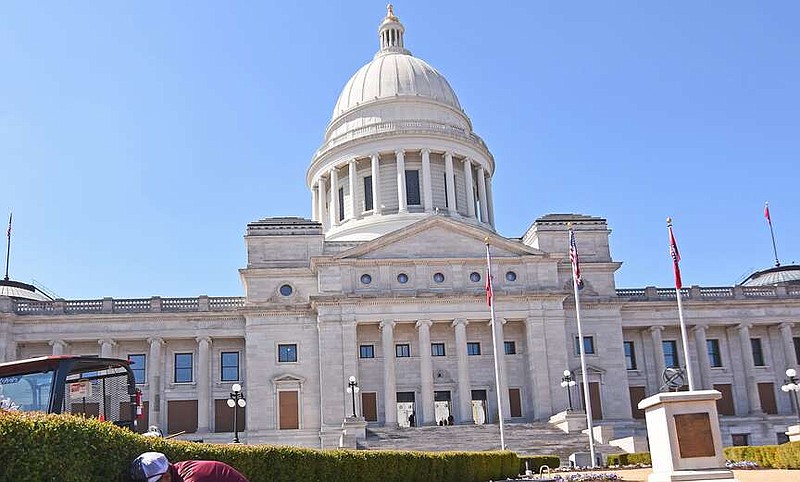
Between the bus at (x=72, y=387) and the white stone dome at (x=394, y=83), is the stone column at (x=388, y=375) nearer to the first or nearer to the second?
the white stone dome at (x=394, y=83)

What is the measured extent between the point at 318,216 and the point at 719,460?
5073cm

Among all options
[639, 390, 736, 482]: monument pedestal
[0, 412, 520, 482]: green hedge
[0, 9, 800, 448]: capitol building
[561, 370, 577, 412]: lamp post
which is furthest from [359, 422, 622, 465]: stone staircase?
[639, 390, 736, 482]: monument pedestal

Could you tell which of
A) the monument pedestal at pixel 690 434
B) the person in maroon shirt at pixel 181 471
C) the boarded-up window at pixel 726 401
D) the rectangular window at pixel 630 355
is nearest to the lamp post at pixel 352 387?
the rectangular window at pixel 630 355

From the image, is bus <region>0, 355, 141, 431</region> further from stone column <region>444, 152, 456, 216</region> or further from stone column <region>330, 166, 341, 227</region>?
stone column <region>330, 166, 341, 227</region>

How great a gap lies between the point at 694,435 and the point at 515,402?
33553mm

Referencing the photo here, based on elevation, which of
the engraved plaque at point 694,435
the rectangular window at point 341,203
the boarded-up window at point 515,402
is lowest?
the engraved plaque at point 694,435

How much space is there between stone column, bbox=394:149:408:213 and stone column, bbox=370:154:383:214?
1.52m

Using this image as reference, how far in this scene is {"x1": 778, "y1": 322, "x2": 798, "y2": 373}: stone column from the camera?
57219 mm

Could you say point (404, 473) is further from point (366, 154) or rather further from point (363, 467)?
point (366, 154)

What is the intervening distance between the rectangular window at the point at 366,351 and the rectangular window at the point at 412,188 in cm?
1453

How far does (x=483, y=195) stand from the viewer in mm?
66188

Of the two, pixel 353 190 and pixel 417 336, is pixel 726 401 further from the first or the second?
pixel 353 190

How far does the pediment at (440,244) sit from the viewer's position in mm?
52875

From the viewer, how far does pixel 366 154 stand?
6412cm
